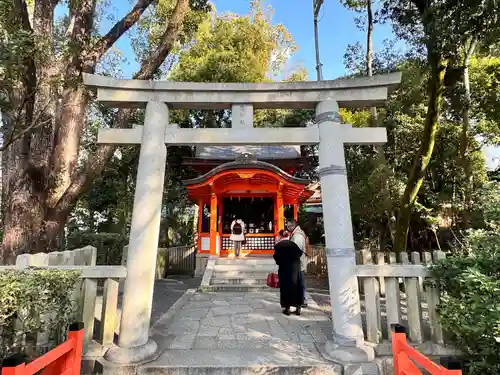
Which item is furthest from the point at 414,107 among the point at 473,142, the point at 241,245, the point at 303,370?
the point at 303,370

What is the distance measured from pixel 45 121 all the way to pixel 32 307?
2994 mm

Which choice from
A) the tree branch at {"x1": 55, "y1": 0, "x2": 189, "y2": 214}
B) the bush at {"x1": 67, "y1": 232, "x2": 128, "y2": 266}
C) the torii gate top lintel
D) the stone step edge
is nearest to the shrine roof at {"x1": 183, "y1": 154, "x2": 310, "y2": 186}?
the bush at {"x1": 67, "y1": 232, "x2": 128, "y2": 266}

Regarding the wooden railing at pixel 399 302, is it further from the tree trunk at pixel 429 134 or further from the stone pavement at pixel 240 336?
the tree trunk at pixel 429 134

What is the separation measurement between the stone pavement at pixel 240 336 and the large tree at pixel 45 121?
111 inches

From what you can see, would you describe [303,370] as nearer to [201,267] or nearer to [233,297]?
[233,297]

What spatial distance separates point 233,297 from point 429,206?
8244 millimetres

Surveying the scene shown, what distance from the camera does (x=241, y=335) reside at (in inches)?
173

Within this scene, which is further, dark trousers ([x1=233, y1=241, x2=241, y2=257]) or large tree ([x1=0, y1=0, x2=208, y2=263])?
dark trousers ([x1=233, y1=241, x2=241, y2=257])

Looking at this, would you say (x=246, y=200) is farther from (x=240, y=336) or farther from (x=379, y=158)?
(x=240, y=336)

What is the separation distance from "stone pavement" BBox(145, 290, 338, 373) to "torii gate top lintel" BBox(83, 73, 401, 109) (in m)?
3.21

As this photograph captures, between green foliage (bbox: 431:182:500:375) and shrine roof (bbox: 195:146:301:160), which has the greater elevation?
shrine roof (bbox: 195:146:301:160)

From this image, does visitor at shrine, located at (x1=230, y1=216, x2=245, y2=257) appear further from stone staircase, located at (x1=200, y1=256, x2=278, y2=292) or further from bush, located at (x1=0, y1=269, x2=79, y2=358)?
bush, located at (x1=0, y1=269, x2=79, y2=358)

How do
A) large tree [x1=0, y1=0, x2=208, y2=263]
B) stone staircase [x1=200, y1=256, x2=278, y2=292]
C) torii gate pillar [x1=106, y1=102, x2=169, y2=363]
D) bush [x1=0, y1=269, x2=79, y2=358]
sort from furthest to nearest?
stone staircase [x1=200, y1=256, x2=278, y2=292] → large tree [x1=0, y1=0, x2=208, y2=263] → torii gate pillar [x1=106, y1=102, x2=169, y2=363] → bush [x1=0, y1=269, x2=79, y2=358]

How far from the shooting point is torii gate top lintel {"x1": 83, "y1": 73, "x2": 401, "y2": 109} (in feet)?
13.6
